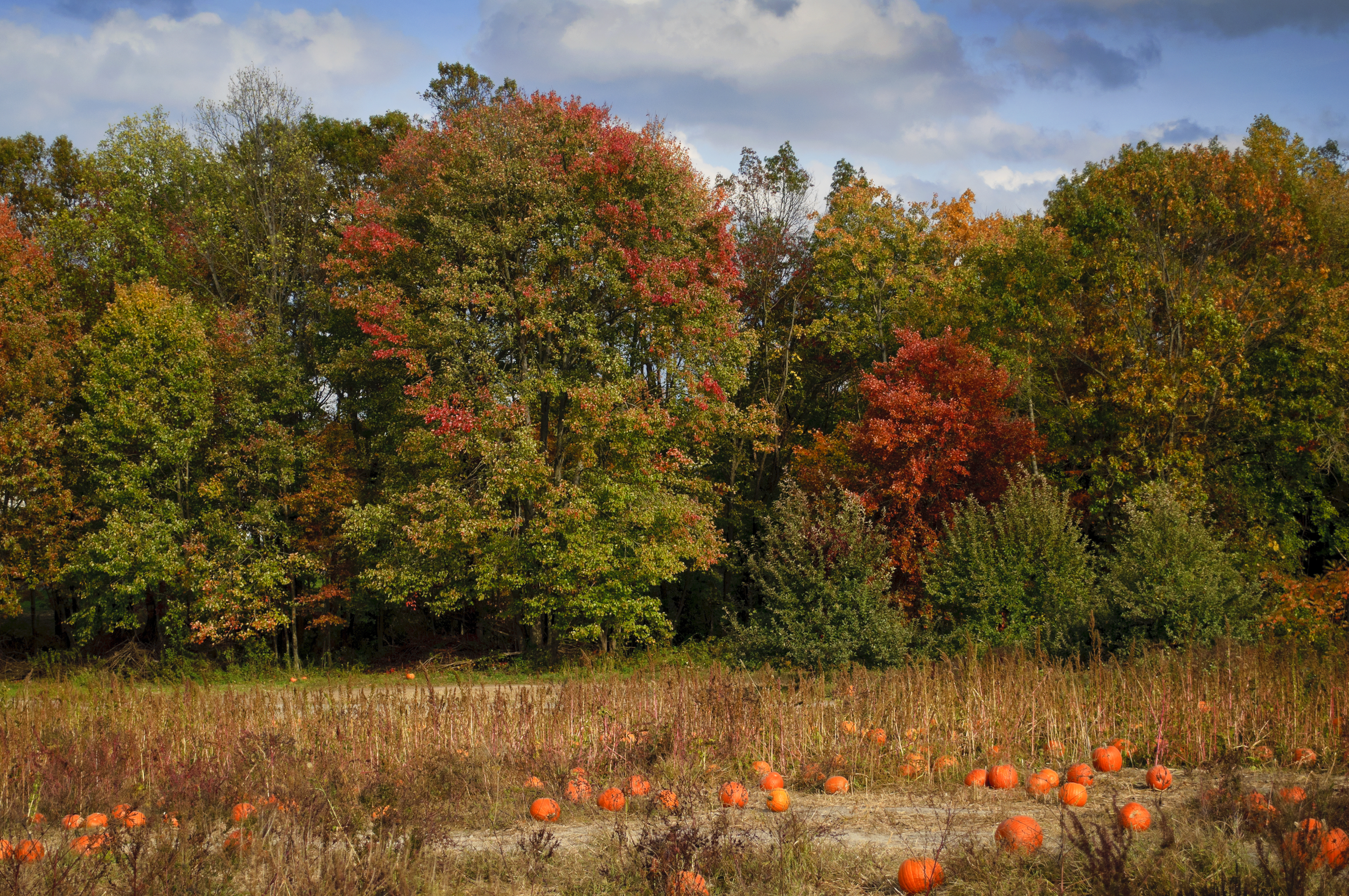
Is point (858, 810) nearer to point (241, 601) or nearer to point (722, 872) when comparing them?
point (722, 872)

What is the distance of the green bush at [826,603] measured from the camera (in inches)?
438

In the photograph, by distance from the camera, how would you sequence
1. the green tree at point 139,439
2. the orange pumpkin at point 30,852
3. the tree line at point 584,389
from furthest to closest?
the green tree at point 139,439 → the tree line at point 584,389 → the orange pumpkin at point 30,852

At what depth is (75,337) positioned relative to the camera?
1766 cm

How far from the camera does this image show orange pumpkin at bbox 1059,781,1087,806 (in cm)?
500

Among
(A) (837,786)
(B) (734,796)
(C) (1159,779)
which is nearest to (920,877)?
(B) (734,796)

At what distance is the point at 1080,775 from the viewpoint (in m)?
5.29

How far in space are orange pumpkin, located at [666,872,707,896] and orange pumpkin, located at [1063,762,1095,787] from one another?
2711 mm

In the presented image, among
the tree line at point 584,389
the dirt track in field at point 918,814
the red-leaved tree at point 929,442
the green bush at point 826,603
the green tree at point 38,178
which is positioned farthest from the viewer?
the green tree at point 38,178

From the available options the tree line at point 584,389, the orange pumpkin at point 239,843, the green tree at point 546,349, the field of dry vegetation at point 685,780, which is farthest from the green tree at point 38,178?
the orange pumpkin at point 239,843

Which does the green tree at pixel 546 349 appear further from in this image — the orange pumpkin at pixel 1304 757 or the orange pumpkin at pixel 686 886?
the orange pumpkin at pixel 686 886

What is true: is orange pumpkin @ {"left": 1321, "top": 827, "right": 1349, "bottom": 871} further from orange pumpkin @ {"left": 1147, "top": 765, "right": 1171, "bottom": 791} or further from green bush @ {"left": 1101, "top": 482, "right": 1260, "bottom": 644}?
green bush @ {"left": 1101, "top": 482, "right": 1260, "bottom": 644}

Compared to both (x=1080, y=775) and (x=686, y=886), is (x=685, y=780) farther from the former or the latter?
(x=1080, y=775)

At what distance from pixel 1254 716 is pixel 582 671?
9376 millimetres

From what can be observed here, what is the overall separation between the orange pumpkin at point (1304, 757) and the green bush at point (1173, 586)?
341 centimetres
